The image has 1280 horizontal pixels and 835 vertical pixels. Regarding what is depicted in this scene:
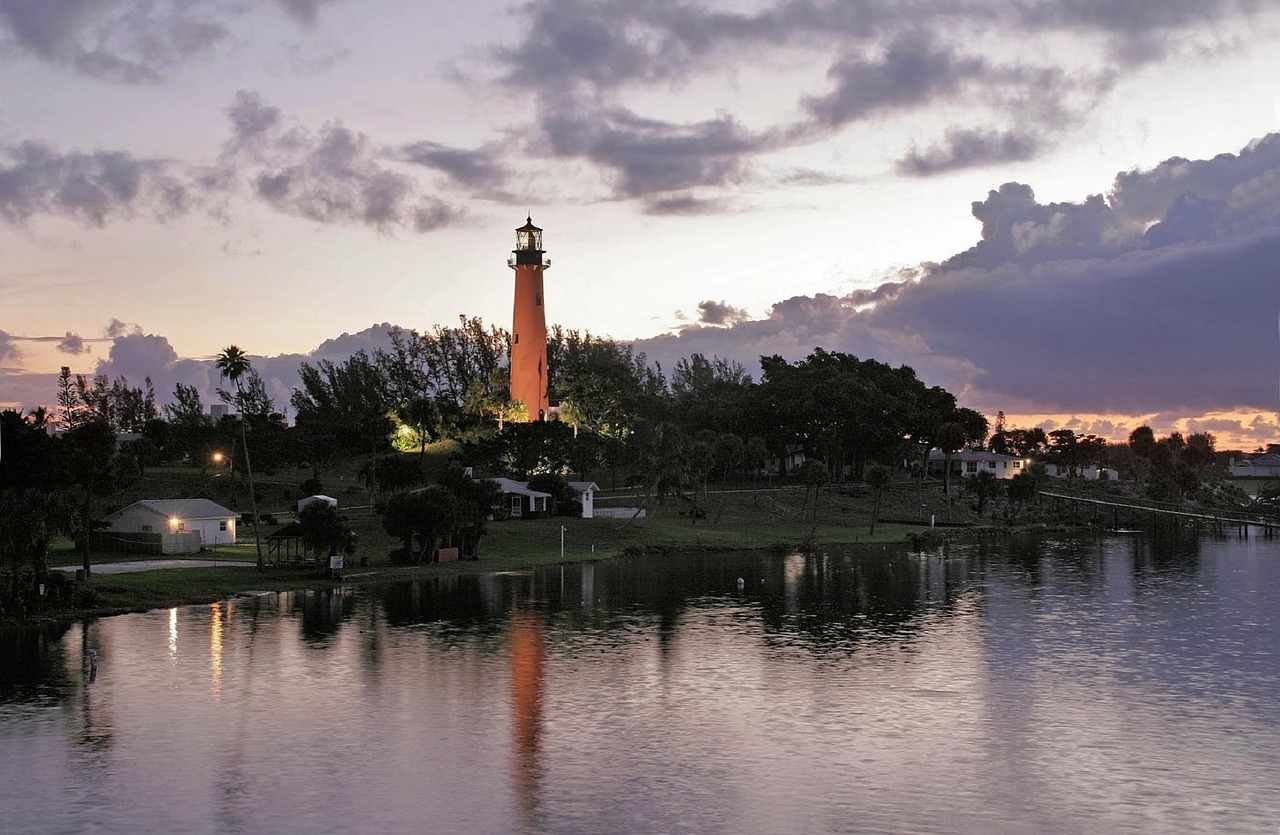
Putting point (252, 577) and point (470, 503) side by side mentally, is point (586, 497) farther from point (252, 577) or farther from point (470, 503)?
point (252, 577)

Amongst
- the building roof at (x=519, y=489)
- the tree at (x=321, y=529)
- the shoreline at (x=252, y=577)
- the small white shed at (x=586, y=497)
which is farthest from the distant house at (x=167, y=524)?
the small white shed at (x=586, y=497)

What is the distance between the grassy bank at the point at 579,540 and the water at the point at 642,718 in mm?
4201

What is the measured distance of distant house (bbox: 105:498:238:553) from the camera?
85500 millimetres

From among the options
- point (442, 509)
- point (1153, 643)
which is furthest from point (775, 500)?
point (1153, 643)

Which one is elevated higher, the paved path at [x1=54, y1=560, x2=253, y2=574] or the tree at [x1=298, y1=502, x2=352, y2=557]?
the tree at [x1=298, y1=502, x2=352, y2=557]

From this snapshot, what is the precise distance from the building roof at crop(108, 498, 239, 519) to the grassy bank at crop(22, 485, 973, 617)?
9.43 ft

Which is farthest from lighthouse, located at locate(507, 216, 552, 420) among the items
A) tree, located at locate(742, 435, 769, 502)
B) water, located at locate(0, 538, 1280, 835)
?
water, located at locate(0, 538, 1280, 835)

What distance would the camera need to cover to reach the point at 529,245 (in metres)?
152

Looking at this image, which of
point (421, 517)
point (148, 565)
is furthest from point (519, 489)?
point (148, 565)

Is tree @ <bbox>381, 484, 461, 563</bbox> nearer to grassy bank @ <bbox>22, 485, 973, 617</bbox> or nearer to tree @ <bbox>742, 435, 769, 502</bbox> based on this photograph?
grassy bank @ <bbox>22, 485, 973, 617</bbox>

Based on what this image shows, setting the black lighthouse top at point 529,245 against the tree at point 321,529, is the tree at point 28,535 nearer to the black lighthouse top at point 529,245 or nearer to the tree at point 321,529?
the tree at point 321,529

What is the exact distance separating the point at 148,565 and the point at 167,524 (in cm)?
871

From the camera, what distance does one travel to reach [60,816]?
2842 centimetres

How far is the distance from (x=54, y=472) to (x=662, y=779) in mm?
70730
